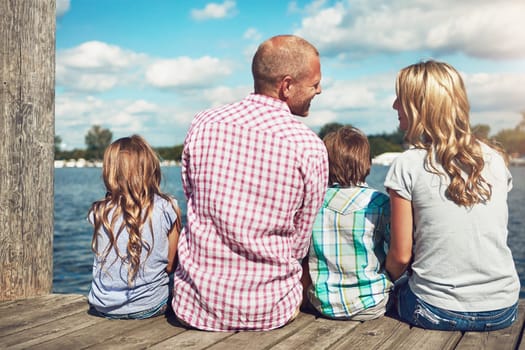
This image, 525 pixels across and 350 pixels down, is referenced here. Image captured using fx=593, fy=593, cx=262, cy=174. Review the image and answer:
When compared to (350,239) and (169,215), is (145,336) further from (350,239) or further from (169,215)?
(350,239)

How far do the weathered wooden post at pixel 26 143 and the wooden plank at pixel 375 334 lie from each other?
241 centimetres

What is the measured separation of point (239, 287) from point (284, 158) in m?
0.75

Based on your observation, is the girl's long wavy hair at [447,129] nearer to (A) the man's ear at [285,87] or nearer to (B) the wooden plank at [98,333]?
(A) the man's ear at [285,87]

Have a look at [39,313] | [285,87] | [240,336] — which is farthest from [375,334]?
[39,313]

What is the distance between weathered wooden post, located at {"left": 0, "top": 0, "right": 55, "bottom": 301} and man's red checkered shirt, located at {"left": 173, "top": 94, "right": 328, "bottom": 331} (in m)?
1.51

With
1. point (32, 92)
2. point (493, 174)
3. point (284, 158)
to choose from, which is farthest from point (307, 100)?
point (32, 92)

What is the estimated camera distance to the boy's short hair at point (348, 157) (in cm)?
360

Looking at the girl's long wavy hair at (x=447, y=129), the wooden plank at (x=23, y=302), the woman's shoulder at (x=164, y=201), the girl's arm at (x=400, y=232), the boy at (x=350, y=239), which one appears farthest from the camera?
the wooden plank at (x=23, y=302)

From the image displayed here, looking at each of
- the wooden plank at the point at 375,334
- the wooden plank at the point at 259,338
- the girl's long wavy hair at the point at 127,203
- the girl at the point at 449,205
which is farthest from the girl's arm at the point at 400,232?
the girl's long wavy hair at the point at 127,203

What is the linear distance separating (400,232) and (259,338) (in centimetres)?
98

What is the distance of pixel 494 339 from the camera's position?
327cm

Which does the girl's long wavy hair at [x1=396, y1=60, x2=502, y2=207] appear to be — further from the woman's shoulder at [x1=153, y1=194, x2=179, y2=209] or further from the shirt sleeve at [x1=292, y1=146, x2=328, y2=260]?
the woman's shoulder at [x1=153, y1=194, x2=179, y2=209]

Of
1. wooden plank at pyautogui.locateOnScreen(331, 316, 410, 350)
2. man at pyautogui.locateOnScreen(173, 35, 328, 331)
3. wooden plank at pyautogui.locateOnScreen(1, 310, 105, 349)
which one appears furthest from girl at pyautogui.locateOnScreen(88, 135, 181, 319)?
wooden plank at pyautogui.locateOnScreen(331, 316, 410, 350)

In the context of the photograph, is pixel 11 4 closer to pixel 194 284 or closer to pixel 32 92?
pixel 32 92
